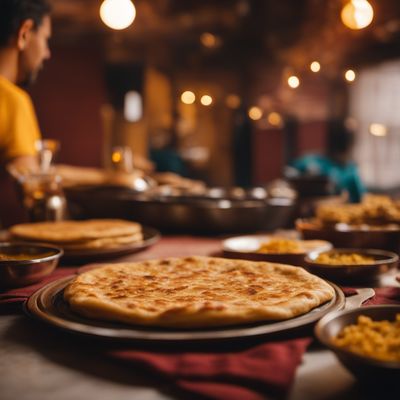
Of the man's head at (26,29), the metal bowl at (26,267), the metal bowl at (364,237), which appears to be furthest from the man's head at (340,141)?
the metal bowl at (26,267)

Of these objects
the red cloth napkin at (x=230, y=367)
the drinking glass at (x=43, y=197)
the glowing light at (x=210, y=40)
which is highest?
the glowing light at (x=210, y=40)

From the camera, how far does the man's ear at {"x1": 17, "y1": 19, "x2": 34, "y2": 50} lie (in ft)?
10.1

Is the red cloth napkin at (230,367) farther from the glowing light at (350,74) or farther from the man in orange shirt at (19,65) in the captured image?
the man in orange shirt at (19,65)

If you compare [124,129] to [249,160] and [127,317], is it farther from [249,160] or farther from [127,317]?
[127,317]

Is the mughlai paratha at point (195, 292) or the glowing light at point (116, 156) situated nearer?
the mughlai paratha at point (195, 292)

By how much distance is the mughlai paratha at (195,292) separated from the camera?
1100mm

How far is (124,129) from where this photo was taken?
38.0 ft

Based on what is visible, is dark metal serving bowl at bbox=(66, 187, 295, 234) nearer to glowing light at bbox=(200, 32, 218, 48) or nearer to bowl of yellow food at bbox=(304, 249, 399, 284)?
bowl of yellow food at bbox=(304, 249, 399, 284)

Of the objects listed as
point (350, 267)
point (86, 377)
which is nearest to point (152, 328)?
point (86, 377)

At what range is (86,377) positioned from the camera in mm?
981

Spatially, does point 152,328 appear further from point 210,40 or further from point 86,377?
point 210,40

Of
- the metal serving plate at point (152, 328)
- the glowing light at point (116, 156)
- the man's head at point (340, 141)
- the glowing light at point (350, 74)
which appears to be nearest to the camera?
the metal serving plate at point (152, 328)

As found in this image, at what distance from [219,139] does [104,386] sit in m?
10.3

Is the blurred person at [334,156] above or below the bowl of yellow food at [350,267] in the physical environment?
above
